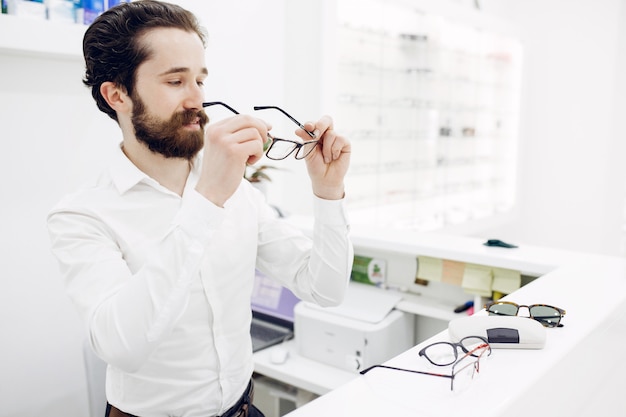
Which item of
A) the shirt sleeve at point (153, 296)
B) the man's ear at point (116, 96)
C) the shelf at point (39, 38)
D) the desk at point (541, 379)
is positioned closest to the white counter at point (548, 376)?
the desk at point (541, 379)

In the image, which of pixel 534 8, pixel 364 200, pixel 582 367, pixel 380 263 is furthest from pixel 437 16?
pixel 582 367

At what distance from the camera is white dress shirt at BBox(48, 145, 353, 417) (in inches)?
35.6

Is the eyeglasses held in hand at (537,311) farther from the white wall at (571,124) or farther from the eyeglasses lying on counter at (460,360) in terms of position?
the white wall at (571,124)

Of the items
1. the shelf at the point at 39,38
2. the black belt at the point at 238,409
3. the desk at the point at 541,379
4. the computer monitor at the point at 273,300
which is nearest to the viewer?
the desk at the point at 541,379

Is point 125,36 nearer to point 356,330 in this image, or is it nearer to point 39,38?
point 39,38

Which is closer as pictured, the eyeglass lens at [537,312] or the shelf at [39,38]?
the eyeglass lens at [537,312]

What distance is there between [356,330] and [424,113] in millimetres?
2687

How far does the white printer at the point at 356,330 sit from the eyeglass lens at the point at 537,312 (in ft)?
2.36

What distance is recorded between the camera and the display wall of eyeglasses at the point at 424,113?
3.55m

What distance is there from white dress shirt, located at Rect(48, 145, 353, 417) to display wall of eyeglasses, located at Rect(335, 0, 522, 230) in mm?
2234

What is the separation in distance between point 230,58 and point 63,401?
5.83ft

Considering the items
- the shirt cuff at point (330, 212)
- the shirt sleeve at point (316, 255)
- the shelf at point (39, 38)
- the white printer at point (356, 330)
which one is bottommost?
the white printer at point (356, 330)

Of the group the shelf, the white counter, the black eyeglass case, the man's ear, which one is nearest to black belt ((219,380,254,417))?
the white counter

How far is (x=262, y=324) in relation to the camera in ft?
7.22
